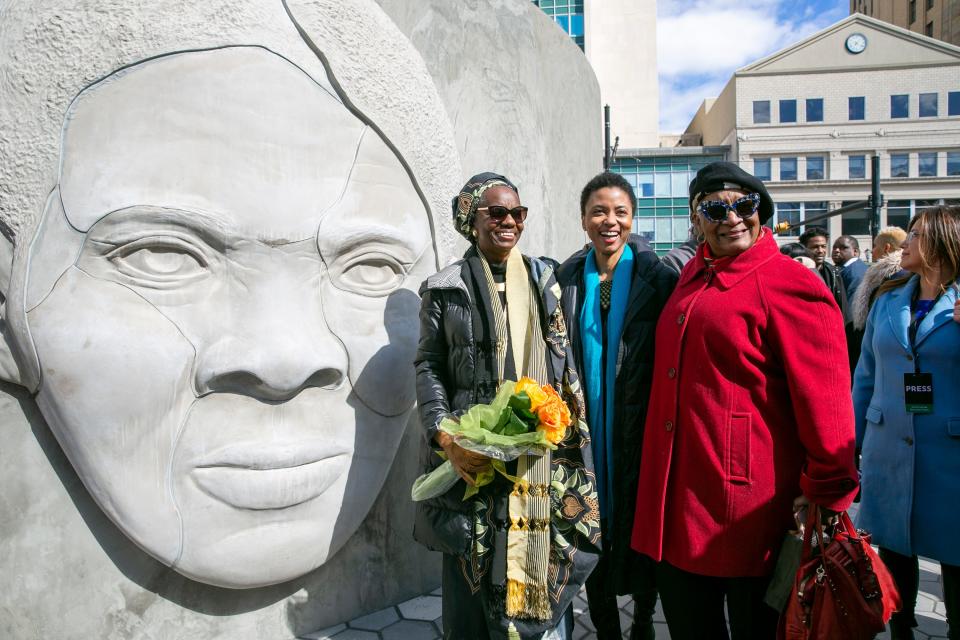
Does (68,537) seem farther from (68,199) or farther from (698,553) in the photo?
(698,553)

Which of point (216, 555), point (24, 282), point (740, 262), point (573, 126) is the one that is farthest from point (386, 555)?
point (573, 126)

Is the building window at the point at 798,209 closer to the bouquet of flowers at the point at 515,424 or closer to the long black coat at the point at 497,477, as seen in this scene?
the long black coat at the point at 497,477

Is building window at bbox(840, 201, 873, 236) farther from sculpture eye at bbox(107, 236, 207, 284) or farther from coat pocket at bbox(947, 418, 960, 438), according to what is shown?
sculpture eye at bbox(107, 236, 207, 284)

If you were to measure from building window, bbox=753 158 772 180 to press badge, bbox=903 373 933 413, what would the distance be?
3898 cm

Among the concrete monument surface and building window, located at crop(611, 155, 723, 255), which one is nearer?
the concrete monument surface

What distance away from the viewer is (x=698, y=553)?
2.06m

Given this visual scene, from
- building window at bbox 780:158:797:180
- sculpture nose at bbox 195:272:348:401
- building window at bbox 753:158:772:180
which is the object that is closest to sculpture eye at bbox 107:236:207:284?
sculpture nose at bbox 195:272:348:401

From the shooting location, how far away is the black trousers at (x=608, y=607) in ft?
8.31

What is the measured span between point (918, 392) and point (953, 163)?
143 feet

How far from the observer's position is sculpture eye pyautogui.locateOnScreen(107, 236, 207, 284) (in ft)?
8.18

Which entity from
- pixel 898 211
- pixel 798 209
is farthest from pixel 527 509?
pixel 898 211

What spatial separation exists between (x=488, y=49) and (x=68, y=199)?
7.89ft

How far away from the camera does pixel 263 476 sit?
2689 millimetres

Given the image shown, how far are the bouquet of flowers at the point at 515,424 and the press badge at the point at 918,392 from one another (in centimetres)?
169
